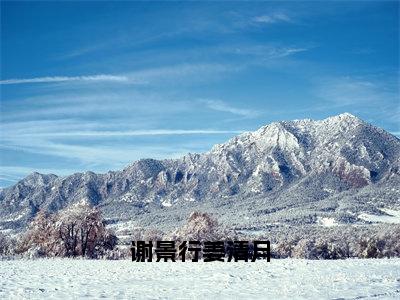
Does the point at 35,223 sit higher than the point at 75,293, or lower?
higher

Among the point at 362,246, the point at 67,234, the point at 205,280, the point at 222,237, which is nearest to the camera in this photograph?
the point at 205,280

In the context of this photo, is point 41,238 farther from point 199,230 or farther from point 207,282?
point 207,282

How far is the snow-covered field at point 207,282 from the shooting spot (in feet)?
81.7

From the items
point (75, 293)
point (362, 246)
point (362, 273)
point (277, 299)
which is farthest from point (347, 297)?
point (362, 246)

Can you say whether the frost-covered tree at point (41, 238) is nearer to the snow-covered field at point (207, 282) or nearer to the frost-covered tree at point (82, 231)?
the frost-covered tree at point (82, 231)

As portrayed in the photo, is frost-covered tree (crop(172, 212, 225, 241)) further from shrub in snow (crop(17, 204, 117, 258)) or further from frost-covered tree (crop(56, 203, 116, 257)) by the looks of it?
frost-covered tree (crop(56, 203, 116, 257))

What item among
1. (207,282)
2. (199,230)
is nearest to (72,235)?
(199,230)

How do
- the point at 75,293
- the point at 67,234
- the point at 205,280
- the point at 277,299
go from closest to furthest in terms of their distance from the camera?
the point at 277,299 → the point at 75,293 → the point at 205,280 → the point at 67,234

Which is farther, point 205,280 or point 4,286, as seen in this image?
point 205,280

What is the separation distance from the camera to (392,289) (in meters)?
26.2

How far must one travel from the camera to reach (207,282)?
30.0 metres

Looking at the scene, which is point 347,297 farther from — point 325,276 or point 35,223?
point 35,223

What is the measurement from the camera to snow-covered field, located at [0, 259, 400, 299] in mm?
24891

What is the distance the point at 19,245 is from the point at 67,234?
28.6ft
